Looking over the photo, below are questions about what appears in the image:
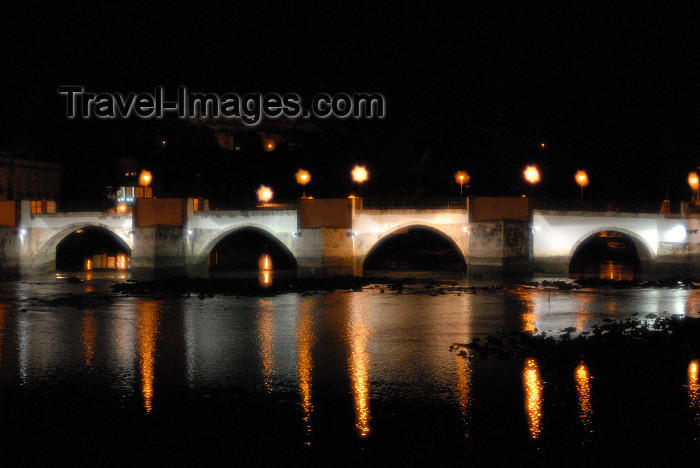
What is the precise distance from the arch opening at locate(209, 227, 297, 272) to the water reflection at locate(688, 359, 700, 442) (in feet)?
100

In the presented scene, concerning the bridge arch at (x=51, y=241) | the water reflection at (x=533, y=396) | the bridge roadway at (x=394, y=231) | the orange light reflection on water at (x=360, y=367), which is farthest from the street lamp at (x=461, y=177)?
the water reflection at (x=533, y=396)

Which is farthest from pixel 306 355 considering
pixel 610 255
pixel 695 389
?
pixel 610 255

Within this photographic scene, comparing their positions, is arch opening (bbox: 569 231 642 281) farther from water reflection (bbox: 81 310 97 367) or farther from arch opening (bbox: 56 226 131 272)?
arch opening (bbox: 56 226 131 272)

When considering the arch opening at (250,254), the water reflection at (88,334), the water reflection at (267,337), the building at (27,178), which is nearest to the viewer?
the water reflection at (267,337)

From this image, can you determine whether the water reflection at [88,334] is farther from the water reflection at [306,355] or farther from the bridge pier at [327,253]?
the bridge pier at [327,253]

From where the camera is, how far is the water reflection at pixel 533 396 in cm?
1215

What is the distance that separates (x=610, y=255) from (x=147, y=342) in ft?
143

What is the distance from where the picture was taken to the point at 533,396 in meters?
13.9

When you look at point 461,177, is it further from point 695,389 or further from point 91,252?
point 91,252

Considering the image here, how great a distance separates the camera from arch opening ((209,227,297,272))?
46.9 metres

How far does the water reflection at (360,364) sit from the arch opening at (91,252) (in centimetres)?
2641

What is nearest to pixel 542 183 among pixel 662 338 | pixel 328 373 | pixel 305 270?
pixel 305 270

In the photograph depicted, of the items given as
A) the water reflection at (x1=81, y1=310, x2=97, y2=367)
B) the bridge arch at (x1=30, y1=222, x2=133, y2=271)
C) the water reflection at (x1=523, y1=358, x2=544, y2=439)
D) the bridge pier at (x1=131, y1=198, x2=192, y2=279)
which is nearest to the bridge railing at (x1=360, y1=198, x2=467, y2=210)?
the bridge pier at (x1=131, y1=198, x2=192, y2=279)

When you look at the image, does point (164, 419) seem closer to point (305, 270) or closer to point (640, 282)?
point (305, 270)
